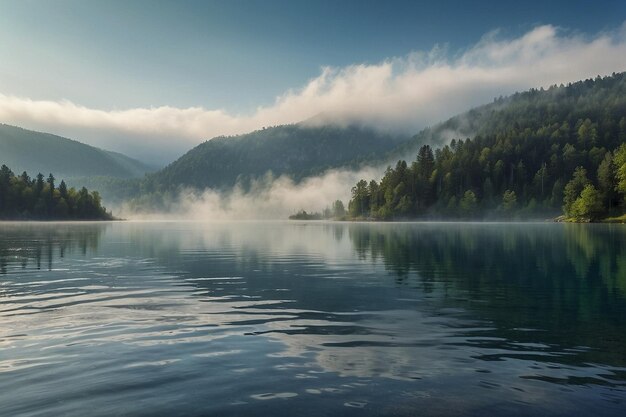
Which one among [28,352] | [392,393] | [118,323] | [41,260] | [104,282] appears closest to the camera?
[392,393]

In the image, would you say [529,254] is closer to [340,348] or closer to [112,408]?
[340,348]

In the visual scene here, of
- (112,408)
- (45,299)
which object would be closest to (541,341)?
(112,408)

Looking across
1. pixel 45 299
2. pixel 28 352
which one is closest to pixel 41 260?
pixel 45 299

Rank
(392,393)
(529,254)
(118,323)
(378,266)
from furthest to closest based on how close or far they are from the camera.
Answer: (529,254)
(378,266)
(118,323)
(392,393)

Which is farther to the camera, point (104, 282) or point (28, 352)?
point (104, 282)

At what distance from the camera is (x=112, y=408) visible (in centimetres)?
1283

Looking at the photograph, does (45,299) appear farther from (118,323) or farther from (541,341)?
(541,341)

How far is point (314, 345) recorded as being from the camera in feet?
63.4

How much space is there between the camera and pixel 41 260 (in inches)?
2126

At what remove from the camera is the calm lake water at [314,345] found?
43.8ft

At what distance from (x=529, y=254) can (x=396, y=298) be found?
3645 cm

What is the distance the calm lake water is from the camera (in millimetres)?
13352

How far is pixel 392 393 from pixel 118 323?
14.8 meters

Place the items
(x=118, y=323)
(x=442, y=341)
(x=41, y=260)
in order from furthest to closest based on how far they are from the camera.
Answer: (x=41, y=260), (x=118, y=323), (x=442, y=341)
